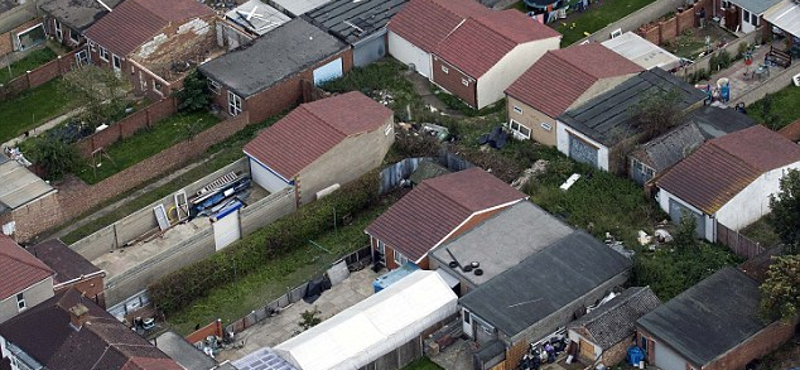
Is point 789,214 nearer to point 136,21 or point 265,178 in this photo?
point 265,178

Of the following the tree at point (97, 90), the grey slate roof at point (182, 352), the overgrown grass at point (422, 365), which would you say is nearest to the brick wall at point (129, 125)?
the tree at point (97, 90)

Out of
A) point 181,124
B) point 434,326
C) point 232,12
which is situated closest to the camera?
point 434,326

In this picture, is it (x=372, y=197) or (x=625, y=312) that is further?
(x=372, y=197)

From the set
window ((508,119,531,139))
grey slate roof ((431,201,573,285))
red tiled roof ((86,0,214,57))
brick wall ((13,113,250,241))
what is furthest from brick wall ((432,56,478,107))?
red tiled roof ((86,0,214,57))

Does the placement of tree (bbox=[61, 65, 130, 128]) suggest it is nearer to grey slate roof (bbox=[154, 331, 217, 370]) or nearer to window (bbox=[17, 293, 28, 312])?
window (bbox=[17, 293, 28, 312])

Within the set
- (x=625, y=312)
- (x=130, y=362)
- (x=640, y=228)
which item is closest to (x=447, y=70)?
(x=640, y=228)

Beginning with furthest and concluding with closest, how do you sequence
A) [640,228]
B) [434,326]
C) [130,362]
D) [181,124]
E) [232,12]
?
[232,12]
[181,124]
[640,228]
[434,326]
[130,362]

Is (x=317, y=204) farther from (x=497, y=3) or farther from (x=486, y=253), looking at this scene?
(x=497, y=3)
